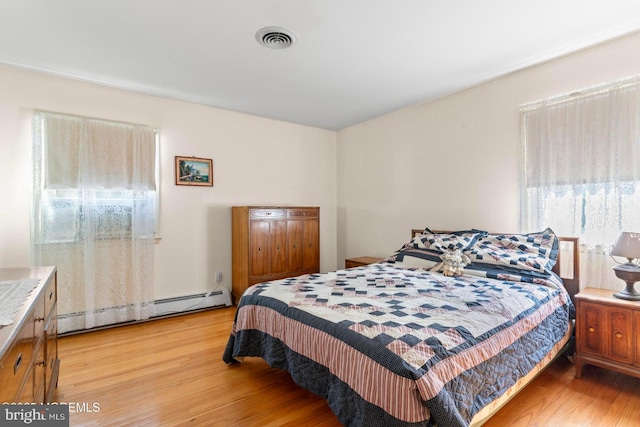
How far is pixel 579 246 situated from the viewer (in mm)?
2607

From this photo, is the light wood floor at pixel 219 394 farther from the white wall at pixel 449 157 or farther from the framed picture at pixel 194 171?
the framed picture at pixel 194 171

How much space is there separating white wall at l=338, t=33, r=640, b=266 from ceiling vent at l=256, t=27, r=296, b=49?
204cm

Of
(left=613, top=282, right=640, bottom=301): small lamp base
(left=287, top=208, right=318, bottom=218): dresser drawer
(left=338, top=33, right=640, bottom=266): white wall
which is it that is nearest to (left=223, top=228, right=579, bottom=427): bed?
(left=613, top=282, right=640, bottom=301): small lamp base

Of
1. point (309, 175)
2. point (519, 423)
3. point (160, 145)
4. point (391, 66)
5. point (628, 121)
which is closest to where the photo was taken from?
point (519, 423)

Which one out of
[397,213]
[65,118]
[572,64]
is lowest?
[397,213]

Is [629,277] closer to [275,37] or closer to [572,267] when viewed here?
[572,267]

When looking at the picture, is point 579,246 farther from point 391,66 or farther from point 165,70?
point 165,70

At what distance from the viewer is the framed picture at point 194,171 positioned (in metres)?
3.78

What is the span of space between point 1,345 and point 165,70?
2761 mm

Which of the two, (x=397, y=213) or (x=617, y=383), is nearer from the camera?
(x=617, y=383)

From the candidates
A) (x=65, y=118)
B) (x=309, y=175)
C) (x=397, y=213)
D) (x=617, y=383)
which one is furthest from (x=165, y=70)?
(x=617, y=383)

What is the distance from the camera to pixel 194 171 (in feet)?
12.7

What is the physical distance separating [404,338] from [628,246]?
1784mm

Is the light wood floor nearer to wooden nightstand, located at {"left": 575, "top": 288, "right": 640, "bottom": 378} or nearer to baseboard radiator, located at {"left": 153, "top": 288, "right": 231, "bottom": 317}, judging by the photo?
wooden nightstand, located at {"left": 575, "top": 288, "right": 640, "bottom": 378}
